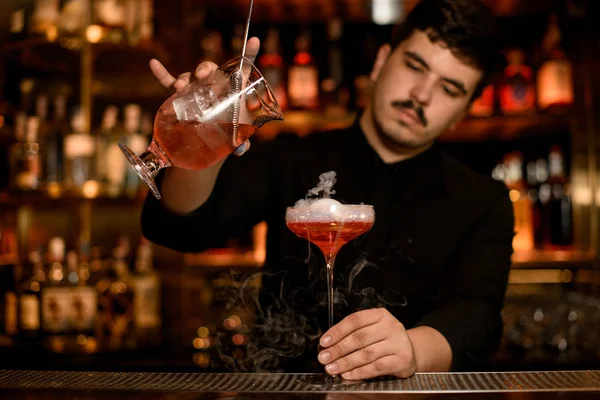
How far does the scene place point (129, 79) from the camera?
325 cm

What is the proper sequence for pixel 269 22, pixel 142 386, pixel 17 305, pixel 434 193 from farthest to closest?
pixel 269 22 < pixel 17 305 < pixel 434 193 < pixel 142 386

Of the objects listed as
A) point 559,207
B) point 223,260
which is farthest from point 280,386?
point 559,207

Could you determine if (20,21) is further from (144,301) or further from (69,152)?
(144,301)

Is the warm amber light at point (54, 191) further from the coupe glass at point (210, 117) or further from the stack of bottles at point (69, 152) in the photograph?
the coupe glass at point (210, 117)

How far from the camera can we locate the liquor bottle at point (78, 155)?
9.58ft

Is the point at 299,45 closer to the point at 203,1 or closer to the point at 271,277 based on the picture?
the point at 203,1

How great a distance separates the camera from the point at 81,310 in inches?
114

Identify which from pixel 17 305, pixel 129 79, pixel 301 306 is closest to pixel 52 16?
pixel 129 79

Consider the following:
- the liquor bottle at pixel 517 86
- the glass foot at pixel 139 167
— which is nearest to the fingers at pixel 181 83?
the glass foot at pixel 139 167

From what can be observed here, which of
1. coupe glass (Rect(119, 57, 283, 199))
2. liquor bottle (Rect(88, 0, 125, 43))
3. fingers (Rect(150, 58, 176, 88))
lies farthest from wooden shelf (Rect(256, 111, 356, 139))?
coupe glass (Rect(119, 57, 283, 199))

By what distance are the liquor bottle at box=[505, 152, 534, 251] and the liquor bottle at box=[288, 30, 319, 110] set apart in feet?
3.24

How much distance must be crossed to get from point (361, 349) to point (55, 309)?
2.03m

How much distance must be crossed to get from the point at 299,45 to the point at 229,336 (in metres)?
1.43

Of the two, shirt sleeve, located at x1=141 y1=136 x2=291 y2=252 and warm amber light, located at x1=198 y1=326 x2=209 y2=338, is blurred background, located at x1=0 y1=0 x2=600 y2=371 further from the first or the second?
shirt sleeve, located at x1=141 y1=136 x2=291 y2=252
